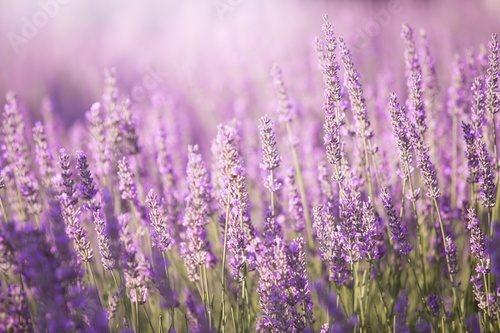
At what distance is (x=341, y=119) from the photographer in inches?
83.1

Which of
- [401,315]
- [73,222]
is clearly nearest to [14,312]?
[73,222]

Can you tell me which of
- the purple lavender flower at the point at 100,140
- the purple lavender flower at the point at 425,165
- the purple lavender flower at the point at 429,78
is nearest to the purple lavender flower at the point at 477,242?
the purple lavender flower at the point at 425,165

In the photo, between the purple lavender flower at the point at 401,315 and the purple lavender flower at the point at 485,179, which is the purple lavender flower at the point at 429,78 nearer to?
the purple lavender flower at the point at 485,179

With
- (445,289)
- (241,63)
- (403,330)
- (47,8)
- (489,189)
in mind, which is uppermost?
(241,63)

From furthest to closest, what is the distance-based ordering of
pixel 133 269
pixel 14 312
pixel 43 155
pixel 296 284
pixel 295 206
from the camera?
pixel 43 155 → pixel 295 206 → pixel 133 269 → pixel 296 284 → pixel 14 312

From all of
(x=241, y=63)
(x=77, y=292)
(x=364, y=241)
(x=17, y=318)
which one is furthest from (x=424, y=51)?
(x=241, y=63)

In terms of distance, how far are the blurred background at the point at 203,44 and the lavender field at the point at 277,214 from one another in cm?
46

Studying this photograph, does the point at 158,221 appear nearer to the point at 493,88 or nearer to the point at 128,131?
the point at 128,131

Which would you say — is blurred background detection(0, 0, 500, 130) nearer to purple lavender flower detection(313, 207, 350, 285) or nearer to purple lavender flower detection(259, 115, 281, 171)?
purple lavender flower detection(259, 115, 281, 171)

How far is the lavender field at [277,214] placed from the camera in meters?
1.85

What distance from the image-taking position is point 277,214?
293cm

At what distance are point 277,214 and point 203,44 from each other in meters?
7.98

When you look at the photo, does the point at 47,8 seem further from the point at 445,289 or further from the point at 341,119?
the point at 445,289

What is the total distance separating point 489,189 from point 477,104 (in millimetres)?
404
